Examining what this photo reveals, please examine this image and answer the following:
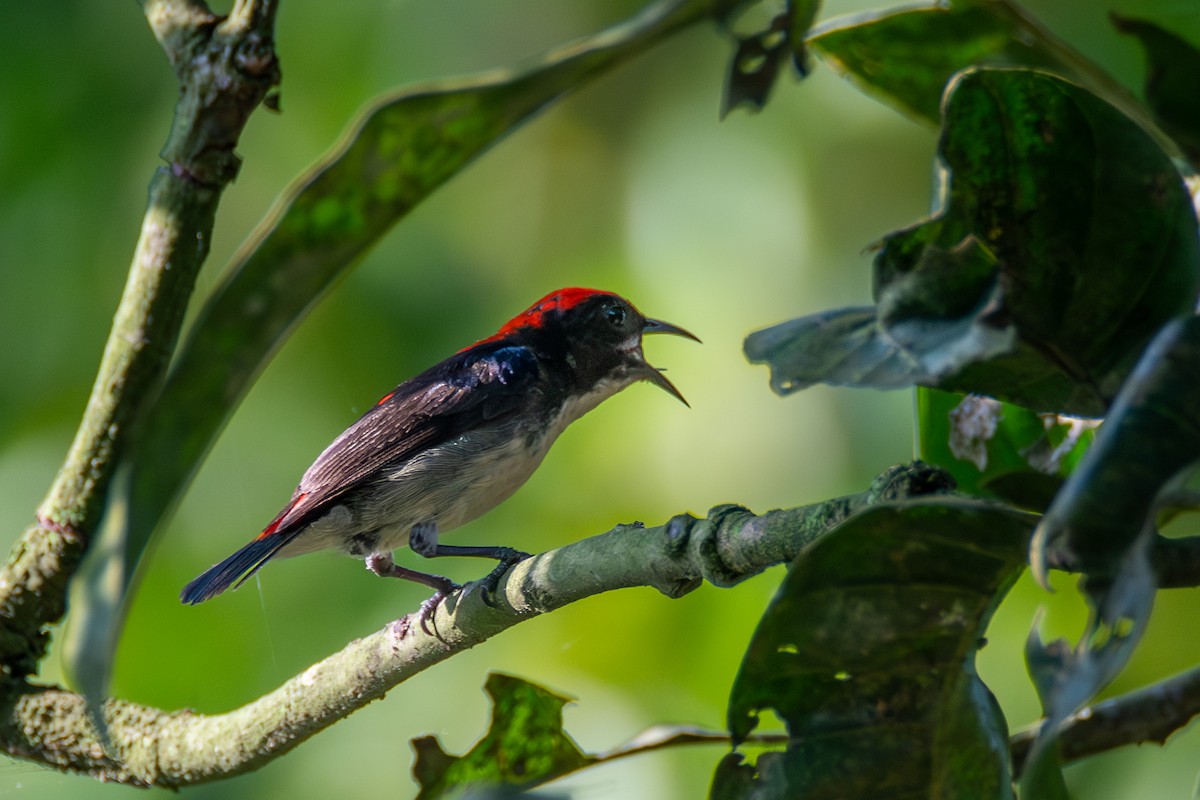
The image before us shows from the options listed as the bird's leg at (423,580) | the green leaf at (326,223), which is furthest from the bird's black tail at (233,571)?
the green leaf at (326,223)

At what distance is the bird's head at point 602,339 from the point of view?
2.88 meters

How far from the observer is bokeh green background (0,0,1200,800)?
11.4 feet

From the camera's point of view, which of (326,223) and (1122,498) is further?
(326,223)

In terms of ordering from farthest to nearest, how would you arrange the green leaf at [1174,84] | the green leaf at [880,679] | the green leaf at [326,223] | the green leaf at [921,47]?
the green leaf at [921,47] → the green leaf at [326,223] → the green leaf at [1174,84] → the green leaf at [880,679]

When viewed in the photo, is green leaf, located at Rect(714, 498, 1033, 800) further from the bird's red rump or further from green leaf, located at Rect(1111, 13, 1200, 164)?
the bird's red rump

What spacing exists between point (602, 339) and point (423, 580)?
2.49 ft

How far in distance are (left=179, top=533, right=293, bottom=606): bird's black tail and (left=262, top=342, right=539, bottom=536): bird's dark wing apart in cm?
14

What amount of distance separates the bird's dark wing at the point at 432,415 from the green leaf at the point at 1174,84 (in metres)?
1.66

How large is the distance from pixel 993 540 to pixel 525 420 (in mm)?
1730

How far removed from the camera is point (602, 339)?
2898mm

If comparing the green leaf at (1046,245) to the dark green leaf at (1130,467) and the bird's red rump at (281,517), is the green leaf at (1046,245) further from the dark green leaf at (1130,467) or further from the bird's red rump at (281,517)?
the bird's red rump at (281,517)

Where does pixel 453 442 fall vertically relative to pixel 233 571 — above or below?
above

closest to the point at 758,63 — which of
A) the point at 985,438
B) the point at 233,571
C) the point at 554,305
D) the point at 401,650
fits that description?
the point at 554,305

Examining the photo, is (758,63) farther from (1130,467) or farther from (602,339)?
(1130,467)
